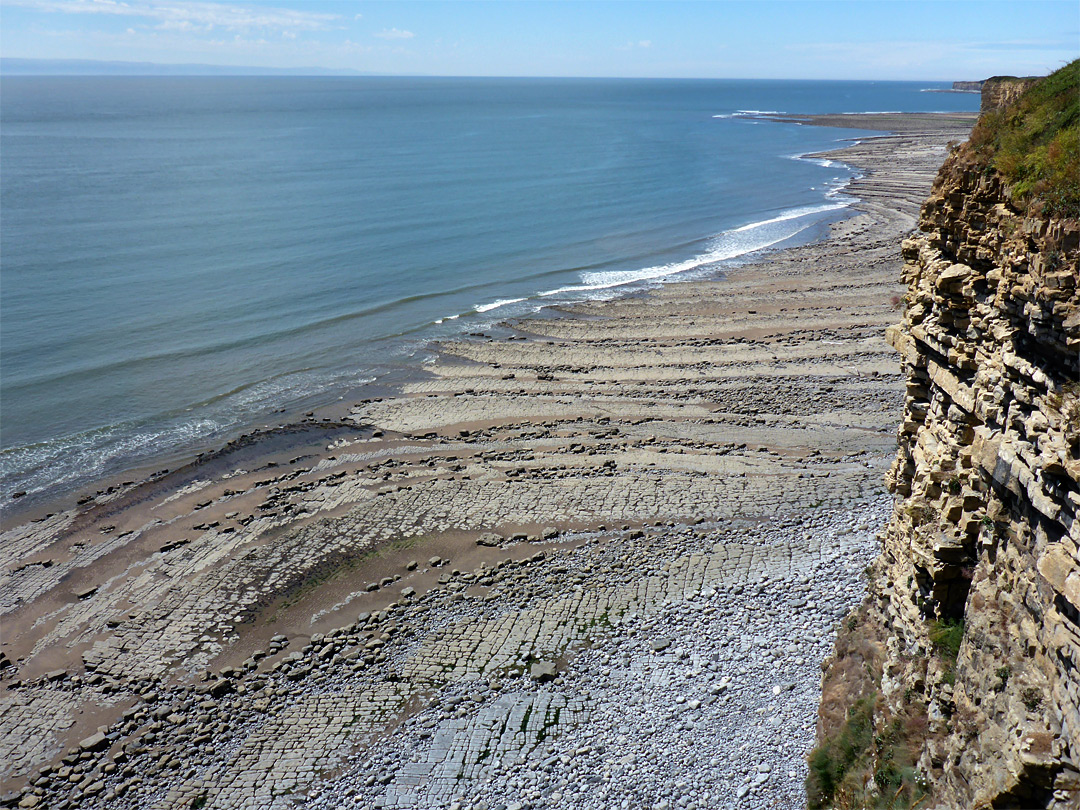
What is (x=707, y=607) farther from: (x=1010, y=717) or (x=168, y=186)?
(x=168, y=186)

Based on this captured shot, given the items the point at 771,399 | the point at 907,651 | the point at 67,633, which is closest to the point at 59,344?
the point at 67,633

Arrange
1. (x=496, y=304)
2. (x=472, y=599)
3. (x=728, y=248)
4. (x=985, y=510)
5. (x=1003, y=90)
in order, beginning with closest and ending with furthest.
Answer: (x=985, y=510) → (x=1003, y=90) → (x=472, y=599) → (x=496, y=304) → (x=728, y=248)

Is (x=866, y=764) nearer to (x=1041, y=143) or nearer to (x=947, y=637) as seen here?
(x=947, y=637)

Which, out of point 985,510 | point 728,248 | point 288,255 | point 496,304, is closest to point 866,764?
point 985,510

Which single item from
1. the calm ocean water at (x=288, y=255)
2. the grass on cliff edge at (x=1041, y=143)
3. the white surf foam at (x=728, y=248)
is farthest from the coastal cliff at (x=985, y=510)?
the white surf foam at (x=728, y=248)

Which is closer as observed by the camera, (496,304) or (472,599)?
(472,599)

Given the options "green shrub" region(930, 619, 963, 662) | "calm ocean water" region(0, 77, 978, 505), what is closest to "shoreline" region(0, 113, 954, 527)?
"calm ocean water" region(0, 77, 978, 505)

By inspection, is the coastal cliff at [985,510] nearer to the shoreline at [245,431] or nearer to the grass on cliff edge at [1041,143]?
the grass on cliff edge at [1041,143]

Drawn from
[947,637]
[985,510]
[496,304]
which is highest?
[985,510]
